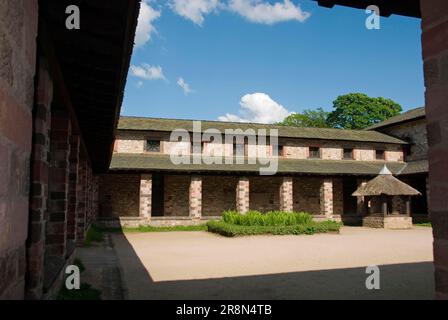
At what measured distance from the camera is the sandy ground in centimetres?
643

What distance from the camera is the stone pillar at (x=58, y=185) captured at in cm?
663

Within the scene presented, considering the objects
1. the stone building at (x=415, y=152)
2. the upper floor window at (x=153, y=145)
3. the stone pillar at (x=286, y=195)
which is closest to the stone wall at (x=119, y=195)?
the upper floor window at (x=153, y=145)

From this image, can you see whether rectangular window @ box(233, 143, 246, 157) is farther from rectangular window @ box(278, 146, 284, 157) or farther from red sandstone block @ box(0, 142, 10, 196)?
red sandstone block @ box(0, 142, 10, 196)

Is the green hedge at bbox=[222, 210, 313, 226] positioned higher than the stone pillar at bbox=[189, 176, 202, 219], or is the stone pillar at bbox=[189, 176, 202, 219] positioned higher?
the stone pillar at bbox=[189, 176, 202, 219]

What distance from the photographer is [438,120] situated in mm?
2195

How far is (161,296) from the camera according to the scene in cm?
615

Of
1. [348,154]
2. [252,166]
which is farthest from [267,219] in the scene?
[348,154]

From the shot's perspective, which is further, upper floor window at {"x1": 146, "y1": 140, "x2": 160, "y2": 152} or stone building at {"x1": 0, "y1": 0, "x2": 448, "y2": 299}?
upper floor window at {"x1": 146, "y1": 140, "x2": 160, "y2": 152}

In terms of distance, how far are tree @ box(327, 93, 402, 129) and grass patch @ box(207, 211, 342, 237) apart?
105ft

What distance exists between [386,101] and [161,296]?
1903 inches

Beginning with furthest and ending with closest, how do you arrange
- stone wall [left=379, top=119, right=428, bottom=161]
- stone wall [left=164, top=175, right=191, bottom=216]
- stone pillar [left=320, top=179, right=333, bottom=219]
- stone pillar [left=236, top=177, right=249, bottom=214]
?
stone wall [left=379, top=119, right=428, bottom=161] → stone pillar [left=320, top=179, right=333, bottom=219] → stone wall [left=164, top=175, right=191, bottom=216] → stone pillar [left=236, top=177, right=249, bottom=214]

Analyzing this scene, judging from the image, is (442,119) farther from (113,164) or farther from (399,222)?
(399,222)

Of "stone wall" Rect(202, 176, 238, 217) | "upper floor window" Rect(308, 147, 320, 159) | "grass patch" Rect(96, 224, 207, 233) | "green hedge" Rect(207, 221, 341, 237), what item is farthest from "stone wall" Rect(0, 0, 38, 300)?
"upper floor window" Rect(308, 147, 320, 159)

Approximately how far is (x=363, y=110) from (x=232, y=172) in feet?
103
